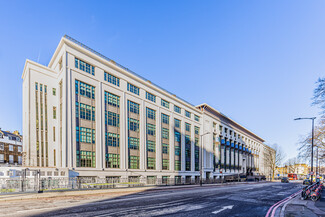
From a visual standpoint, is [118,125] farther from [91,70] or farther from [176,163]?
[176,163]

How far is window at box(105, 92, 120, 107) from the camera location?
104ft

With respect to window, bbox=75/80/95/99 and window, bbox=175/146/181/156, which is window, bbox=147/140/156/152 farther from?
window, bbox=75/80/95/99

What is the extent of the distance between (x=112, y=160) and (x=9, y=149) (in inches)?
1558

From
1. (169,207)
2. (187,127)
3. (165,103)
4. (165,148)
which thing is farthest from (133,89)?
(169,207)

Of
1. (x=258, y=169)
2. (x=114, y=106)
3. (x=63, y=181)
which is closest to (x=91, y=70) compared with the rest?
(x=114, y=106)

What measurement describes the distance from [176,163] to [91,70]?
91.0 ft

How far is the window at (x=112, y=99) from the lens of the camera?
3178cm

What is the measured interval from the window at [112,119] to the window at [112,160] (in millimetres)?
4985

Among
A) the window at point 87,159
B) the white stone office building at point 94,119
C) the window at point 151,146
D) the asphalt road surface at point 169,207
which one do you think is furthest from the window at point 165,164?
the asphalt road surface at point 169,207

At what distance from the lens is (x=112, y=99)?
32.6 m

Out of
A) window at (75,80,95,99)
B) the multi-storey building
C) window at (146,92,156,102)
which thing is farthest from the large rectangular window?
the multi-storey building

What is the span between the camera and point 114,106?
32.7m

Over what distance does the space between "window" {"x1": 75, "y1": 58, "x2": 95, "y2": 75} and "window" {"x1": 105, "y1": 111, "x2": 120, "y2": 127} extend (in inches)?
280

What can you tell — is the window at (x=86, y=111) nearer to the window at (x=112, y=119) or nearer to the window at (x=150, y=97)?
the window at (x=112, y=119)
